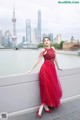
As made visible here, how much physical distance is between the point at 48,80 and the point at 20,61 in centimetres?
99

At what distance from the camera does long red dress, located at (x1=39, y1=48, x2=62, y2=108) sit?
2.96m

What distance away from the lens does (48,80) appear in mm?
2967

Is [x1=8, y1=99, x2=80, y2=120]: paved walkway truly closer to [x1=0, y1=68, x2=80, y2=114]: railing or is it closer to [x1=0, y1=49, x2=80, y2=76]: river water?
[x1=0, y1=68, x2=80, y2=114]: railing

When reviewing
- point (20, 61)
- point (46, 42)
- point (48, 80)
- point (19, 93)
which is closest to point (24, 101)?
point (19, 93)

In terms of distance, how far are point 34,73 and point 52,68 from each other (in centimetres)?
24

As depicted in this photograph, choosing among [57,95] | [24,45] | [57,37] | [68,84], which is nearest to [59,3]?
[57,37]

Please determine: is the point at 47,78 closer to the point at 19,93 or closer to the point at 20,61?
the point at 19,93

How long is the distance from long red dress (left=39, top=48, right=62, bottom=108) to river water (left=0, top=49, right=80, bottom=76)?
99 mm

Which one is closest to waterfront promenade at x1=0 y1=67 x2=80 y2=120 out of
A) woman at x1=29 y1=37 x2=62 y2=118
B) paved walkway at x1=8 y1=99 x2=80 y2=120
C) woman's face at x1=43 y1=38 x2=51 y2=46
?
paved walkway at x1=8 y1=99 x2=80 y2=120

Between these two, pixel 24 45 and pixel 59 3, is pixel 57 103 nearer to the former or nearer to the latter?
pixel 24 45

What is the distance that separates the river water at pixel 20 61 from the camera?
10.4ft

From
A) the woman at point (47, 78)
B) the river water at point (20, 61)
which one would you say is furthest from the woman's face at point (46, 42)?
the river water at point (20, 61)

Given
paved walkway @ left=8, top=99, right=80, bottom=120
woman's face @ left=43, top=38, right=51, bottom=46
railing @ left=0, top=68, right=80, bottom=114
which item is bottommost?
paved walkway @ left=8, top=99, right=80, bottom=120

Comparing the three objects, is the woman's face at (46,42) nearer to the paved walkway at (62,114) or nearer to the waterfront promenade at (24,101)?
the waterfront promenade at (24,101)
